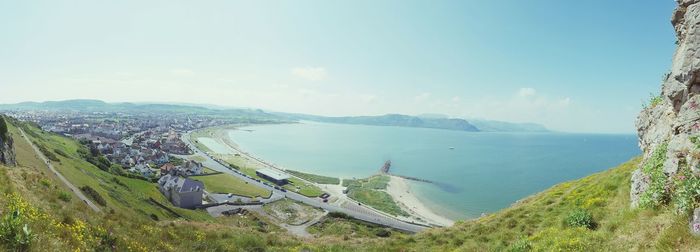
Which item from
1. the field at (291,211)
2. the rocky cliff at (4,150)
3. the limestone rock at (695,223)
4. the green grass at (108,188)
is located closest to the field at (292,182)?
the field at (291,211)

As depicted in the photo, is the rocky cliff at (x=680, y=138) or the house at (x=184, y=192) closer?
the rocky cliff at (x=680, y=138)

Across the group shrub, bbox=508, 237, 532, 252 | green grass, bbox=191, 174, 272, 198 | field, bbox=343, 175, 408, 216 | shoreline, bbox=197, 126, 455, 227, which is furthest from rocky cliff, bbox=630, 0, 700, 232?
green grass, bbox=191, 174, 272, 198

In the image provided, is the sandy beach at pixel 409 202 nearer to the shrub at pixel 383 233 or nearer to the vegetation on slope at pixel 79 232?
the shrub at pixel 383 233

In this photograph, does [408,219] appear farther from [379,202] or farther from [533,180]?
[533,180]

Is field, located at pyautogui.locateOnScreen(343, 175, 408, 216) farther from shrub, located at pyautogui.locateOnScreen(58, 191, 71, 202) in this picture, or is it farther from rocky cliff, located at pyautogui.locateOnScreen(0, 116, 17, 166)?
shrub, located at pyautogui.locateOnScreen(58, 191, 71, 202)

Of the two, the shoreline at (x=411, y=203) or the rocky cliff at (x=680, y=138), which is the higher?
the rocky cliff at (x=680, y=138)

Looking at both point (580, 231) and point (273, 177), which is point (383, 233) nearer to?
point (580, 231)

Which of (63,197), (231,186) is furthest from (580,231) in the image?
(231,186)
